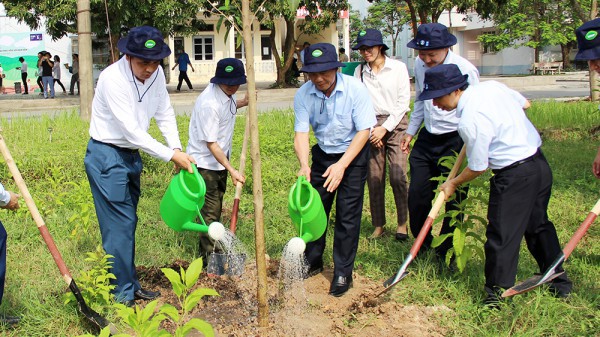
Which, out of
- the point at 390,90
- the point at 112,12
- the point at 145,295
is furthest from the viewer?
the point at 112,12

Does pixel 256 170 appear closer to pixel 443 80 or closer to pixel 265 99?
pixel 443 80

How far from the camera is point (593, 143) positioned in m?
8.44

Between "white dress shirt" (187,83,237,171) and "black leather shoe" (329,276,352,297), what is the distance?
119 centimetres

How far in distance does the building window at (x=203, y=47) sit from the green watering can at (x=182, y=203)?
31.5 m

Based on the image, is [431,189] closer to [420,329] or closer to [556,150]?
[420,329]

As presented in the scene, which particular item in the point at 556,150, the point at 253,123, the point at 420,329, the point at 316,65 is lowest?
the point at 420,329

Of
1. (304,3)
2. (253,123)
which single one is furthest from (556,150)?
(304,3)

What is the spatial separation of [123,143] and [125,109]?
0.78ft

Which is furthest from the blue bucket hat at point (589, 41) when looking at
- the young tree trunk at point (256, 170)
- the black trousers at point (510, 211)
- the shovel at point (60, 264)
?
the shovel at point (60, 264)

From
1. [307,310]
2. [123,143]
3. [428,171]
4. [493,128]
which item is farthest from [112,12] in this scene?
[493,128]

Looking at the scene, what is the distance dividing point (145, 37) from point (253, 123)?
887 mm

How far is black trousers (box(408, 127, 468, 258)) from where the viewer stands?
4.45 m

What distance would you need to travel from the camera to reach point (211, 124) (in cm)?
440

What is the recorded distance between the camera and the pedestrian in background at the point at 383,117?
5129 mm
